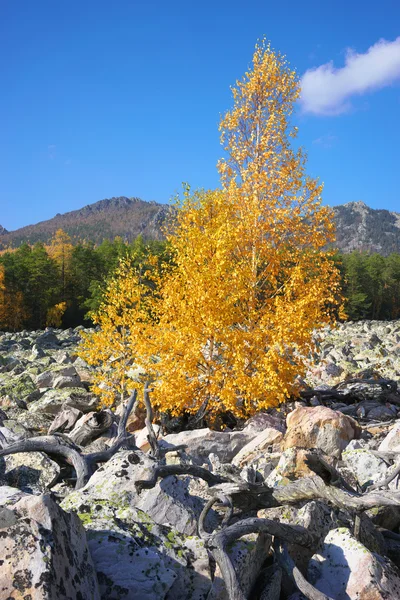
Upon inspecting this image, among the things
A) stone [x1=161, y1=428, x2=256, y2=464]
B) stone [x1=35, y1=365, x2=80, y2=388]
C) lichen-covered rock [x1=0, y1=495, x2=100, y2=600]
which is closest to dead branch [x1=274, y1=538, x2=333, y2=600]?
lichen-covered rock [x1=0, y1=495, x2=100, y2=600]

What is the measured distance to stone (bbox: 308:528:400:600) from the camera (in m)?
2.73

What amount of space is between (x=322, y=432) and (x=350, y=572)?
448cm

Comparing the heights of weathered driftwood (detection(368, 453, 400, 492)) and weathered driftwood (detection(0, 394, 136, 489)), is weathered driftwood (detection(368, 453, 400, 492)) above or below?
below

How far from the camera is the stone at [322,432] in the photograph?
712 centimetres

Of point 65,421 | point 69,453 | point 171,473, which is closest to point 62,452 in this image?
point 69,453

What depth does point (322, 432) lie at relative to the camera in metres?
7.22

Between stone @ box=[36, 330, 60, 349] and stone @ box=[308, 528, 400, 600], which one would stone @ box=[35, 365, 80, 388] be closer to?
stone @ box=[308, 528, 400, 600]

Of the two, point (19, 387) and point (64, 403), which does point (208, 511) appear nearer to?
point (64, 403)

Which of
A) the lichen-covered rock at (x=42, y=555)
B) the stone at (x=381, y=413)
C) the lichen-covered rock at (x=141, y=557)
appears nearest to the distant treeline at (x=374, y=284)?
the stone at (x=381, y=413)

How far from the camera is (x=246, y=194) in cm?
1347

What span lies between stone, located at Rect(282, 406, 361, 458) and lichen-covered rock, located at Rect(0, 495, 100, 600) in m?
5.11

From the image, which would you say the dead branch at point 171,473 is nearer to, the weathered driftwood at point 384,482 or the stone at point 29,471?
the stone at point 29,471

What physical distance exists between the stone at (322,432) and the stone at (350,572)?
398 centimetres

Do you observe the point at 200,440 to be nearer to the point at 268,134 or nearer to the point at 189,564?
the point at 189,564
